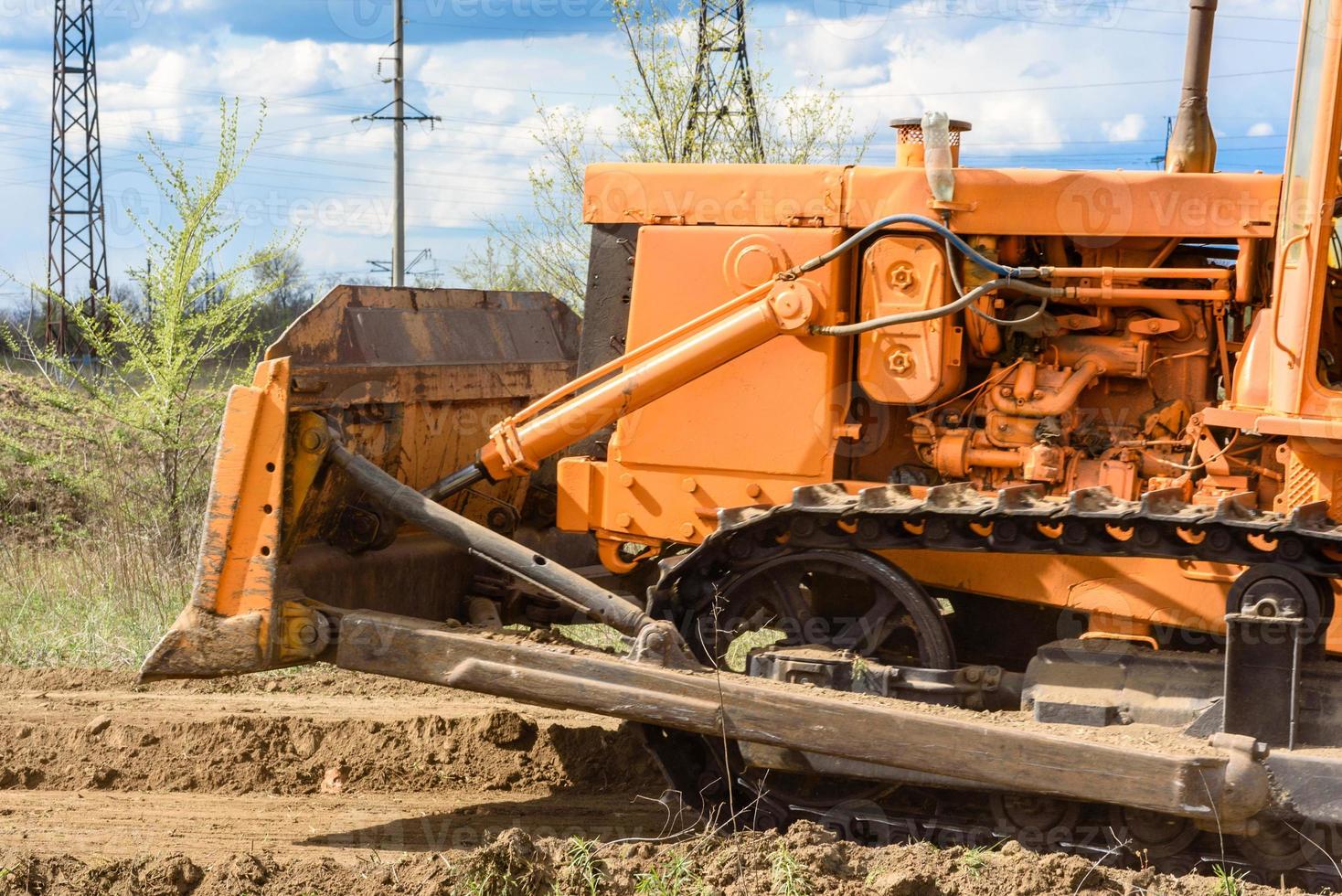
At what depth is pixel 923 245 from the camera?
445 cm

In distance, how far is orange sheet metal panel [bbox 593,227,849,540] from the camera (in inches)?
180

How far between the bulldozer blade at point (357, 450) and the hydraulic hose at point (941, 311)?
172cm

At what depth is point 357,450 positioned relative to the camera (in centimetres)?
503

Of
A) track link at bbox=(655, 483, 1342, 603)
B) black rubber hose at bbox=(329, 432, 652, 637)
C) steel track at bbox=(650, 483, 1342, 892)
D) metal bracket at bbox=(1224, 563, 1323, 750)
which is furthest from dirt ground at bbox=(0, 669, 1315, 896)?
track link at bbox=(655, 483, 1342, 603)

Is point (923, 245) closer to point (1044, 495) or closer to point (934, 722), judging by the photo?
point (1044, 495)

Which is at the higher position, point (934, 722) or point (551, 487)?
point (551, 487)

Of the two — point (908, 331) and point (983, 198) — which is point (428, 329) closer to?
point (908, 331)

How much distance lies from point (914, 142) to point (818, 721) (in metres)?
2.02

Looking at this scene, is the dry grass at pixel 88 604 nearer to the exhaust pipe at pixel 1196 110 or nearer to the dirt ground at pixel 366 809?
the dirt ground at pixel 366 809

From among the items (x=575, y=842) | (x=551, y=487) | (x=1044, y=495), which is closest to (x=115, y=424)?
(x=551, y=487)

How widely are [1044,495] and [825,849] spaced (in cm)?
134

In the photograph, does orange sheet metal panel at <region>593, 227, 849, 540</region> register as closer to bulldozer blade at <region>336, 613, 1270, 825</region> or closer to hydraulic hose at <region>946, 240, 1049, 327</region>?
hydraulic hose at <region>946, 240, 1049, 327</region>

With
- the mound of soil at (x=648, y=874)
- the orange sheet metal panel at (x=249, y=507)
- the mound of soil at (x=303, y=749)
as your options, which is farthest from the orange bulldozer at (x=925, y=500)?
the mound of soil at (x=303, y=749)

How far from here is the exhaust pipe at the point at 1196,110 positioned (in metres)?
4.37
